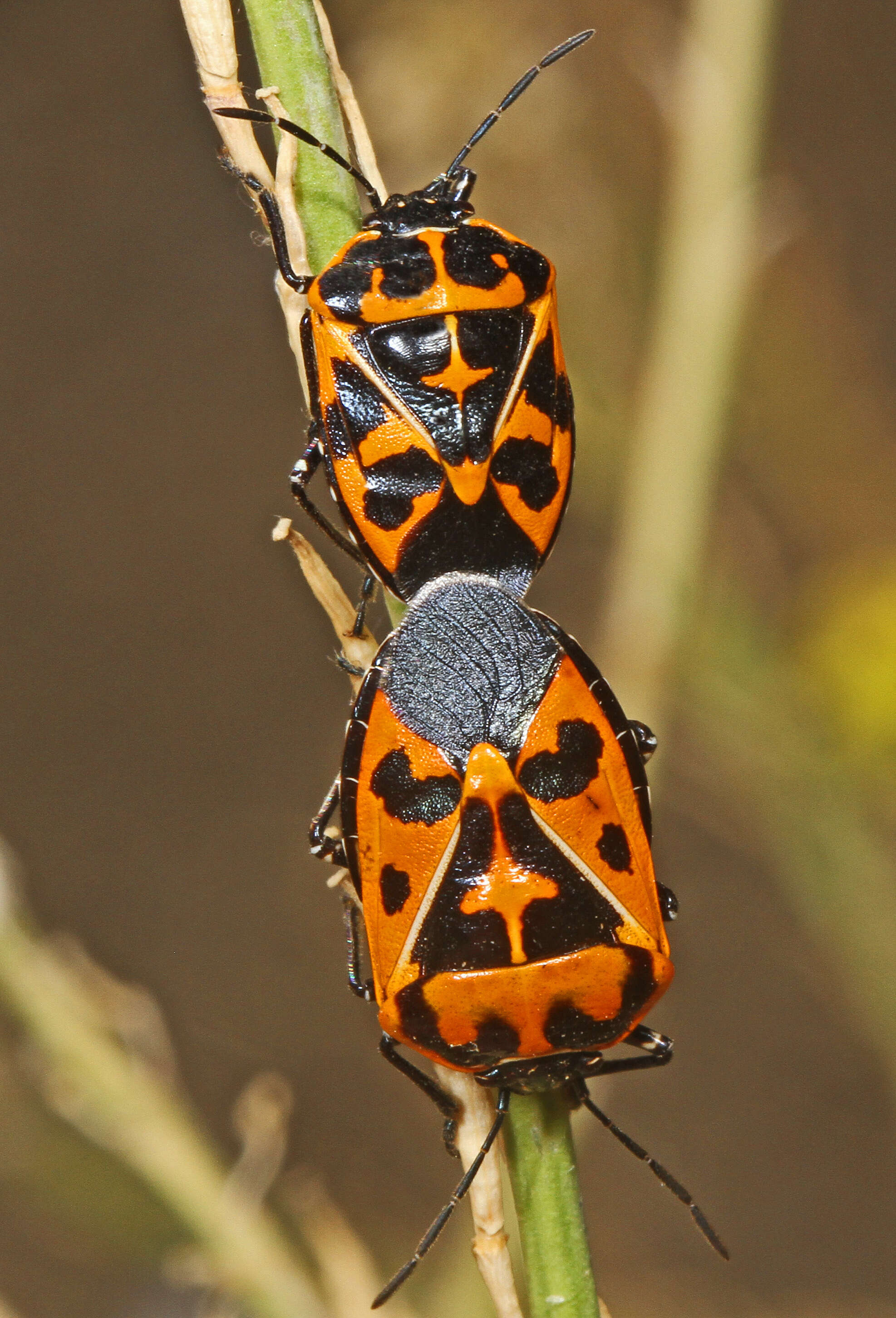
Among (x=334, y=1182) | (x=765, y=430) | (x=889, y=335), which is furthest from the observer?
(x=889, y=335)

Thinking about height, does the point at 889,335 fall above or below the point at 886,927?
above

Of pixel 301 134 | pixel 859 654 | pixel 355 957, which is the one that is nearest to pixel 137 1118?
pixel 355 957

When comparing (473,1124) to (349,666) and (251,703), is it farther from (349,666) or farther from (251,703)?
(251,703)

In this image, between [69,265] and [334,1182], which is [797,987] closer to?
[334,1182]

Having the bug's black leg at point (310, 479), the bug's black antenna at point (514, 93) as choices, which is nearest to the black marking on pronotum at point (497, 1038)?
the bug's black leg at point (310, 479)

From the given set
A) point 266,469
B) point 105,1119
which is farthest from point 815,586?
point 266,469
